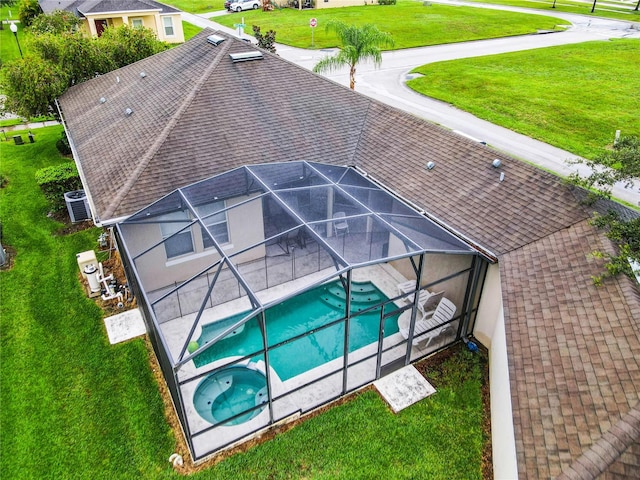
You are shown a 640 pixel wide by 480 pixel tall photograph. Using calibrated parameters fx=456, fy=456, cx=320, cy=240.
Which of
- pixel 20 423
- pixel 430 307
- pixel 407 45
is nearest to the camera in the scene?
pixel 20 423

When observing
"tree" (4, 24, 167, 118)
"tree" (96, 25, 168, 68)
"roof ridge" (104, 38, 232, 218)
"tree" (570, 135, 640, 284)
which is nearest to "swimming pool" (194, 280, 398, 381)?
"roof ridge" (104, 38, 232, 218)

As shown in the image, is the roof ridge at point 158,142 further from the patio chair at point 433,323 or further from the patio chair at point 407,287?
the patio chair at point 433,323

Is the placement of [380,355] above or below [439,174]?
below

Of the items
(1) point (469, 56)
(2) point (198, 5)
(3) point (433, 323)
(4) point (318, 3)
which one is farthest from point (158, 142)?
(2) point (198, 5)

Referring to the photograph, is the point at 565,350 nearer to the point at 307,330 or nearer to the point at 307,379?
the point at 307,330

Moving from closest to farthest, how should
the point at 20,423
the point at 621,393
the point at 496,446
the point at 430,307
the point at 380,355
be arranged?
the point at 621,393
the point at 496,446
the point at 20,423
the point at 380,355
the point at 430,307

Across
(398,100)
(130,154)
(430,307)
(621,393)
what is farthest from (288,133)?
(398,100)

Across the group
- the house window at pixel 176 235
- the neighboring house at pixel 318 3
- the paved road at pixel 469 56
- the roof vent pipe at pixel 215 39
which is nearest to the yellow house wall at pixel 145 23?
the paved road at pixel 469 56

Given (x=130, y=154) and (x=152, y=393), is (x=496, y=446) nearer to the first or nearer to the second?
(x=152, y=393)
